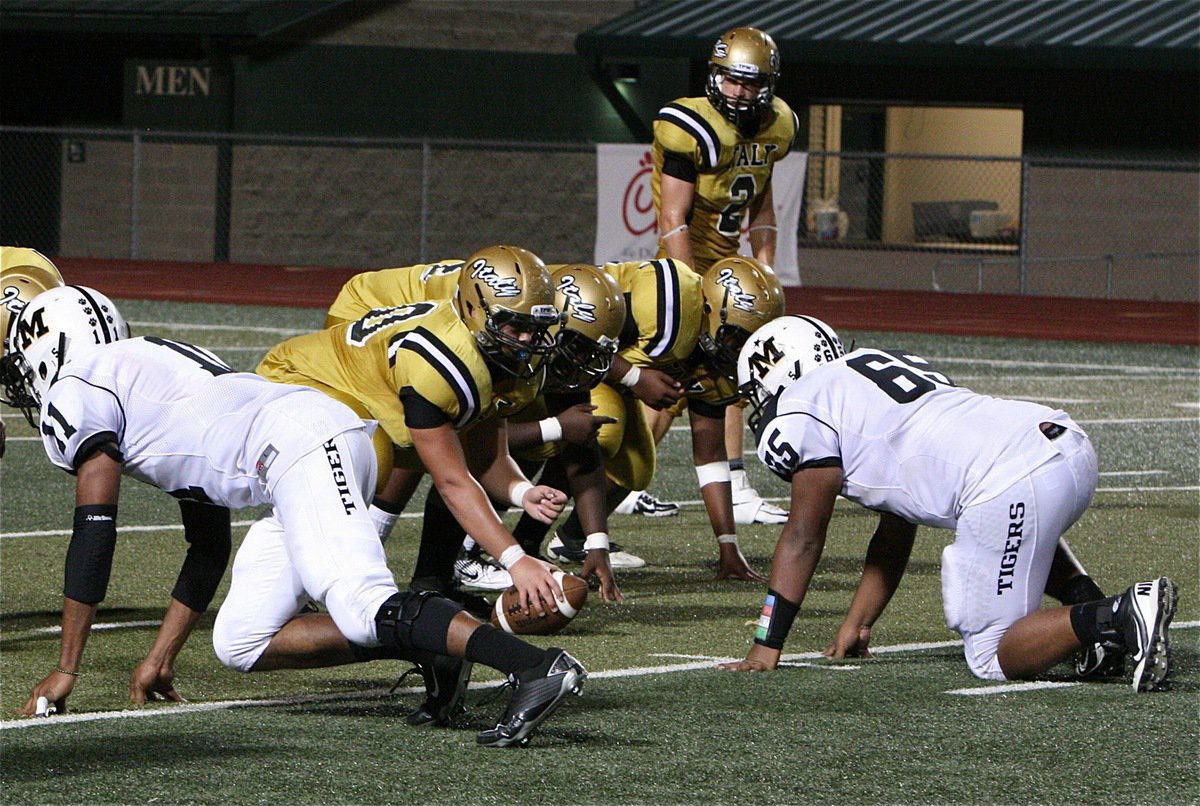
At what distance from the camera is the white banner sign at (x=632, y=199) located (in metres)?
20.3

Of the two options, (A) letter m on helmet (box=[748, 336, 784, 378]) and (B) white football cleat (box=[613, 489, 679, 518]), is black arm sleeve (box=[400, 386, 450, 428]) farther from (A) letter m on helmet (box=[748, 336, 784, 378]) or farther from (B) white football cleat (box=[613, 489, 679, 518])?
(B) white football cleat (box=[613, 489, 679, 518])

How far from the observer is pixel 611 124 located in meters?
25.4

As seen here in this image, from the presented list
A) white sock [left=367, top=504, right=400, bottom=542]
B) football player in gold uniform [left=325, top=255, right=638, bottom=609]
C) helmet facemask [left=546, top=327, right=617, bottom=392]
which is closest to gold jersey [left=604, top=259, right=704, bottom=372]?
football player in gold uniform [left=325, top=255, right=638, bottom=609]

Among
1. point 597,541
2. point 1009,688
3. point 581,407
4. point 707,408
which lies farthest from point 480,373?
point 707,408

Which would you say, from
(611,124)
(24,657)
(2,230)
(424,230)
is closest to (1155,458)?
(24,657)

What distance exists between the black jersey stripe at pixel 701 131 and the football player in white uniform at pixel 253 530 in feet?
11.8

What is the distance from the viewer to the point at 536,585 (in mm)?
5164

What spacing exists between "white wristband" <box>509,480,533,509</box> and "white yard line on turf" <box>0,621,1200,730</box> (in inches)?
19.9

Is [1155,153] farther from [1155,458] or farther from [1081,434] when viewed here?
[1081,434]

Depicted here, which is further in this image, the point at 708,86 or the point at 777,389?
the point at 708,86

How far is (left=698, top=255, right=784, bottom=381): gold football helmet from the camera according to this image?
7.20 meters

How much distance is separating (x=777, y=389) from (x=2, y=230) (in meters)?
21.2

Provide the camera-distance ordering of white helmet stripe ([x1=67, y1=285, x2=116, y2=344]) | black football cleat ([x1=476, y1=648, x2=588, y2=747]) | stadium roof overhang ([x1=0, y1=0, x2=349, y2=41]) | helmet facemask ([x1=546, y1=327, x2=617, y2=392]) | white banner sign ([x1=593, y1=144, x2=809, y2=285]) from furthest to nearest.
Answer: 1. stadium roof overhang ([x1=0, y1=0, x2=349, y2=41])
2. white banner sign ([x1=593, y1=144, x2=809, y2=285])
3. helmet facemask ([x1=546, y1=327, x2=617, y2=392])
4. white helmet stripe ([x1=67, y1=285, x2=116, y2=344])
5. black football cleat ([x1=476, y1=648, x2=588, y2=747])

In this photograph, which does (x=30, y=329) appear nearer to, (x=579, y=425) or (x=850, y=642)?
(x=579, y=425)
